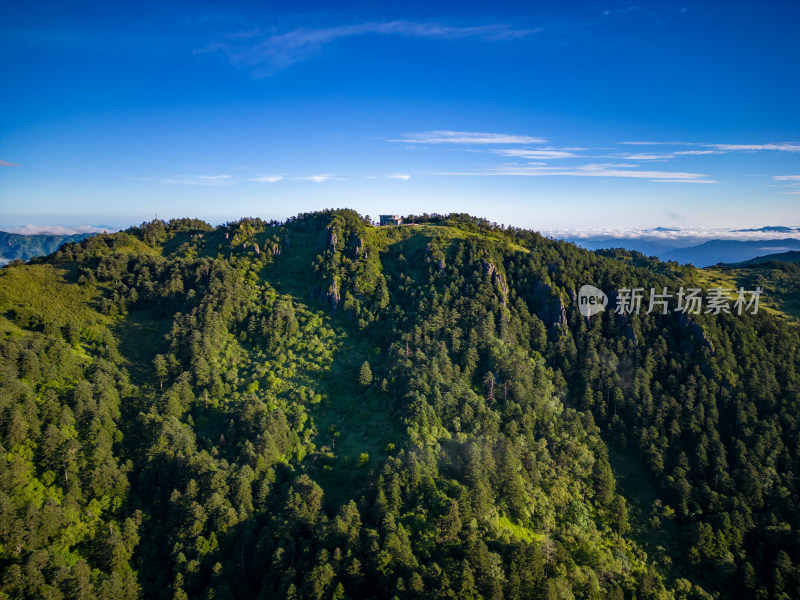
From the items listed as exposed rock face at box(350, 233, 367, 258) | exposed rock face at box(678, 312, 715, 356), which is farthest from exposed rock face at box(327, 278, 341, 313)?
exposed rock face at box(678, 312, 715, 356)

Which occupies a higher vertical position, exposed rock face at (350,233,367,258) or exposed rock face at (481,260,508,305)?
exposed rock face at (350,233,367,258)

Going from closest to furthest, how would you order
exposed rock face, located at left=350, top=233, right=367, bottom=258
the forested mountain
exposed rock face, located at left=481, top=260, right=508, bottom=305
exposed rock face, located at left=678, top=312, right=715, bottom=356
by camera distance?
the forested mountain, exposed rock face, located at left=678, top=312, right=715, bottom=356, exposed rock face, located at left=481, top=260, right=508, bottom=305, exposed rock face, located at left=350, top=233, right=367, bottom=258

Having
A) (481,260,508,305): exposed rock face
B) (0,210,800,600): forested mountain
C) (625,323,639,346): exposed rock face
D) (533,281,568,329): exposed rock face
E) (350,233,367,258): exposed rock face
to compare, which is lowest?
(0,210,800,600): forested mountain

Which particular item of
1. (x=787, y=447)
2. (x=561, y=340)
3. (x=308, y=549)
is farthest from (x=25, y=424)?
(x=787, y=447)

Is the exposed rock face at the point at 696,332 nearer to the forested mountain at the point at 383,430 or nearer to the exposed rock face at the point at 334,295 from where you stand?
the forested mountain at the point at 383,430

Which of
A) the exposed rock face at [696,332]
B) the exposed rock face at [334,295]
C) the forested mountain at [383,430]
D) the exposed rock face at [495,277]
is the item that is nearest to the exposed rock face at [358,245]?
the forested mountain at [383,430]

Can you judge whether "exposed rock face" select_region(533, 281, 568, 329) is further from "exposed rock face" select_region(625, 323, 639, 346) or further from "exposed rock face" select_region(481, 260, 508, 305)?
"exposed rock face" select_region(625, 323, 639, 346)

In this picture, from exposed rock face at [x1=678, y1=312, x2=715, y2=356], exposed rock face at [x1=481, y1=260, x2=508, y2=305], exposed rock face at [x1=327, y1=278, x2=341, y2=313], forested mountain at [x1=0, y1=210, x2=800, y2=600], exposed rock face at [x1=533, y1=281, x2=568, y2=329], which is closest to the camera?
forested mountain at [x1=0, y1=210, x2=800, y2=600]

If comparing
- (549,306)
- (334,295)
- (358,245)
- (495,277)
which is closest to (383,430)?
(334,295)
